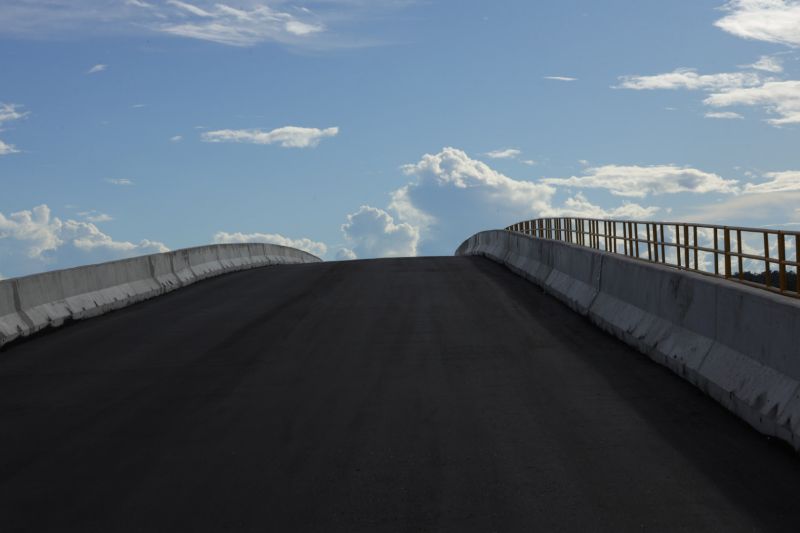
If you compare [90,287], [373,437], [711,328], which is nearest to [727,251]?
[711,328]

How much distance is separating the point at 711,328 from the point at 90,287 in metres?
12.4

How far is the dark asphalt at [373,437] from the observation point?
6344 mm

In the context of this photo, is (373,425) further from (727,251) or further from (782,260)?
(727,251)

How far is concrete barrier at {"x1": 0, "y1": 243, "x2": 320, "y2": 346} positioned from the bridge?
0.06 m

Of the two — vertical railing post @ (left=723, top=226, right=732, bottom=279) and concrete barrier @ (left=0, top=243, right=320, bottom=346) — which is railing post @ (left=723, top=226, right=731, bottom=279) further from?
concrete barrier @ (left=0, top=243, right=320, bottom=346)

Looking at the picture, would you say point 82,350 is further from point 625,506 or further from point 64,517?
point 625,506

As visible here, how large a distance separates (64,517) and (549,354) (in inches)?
285

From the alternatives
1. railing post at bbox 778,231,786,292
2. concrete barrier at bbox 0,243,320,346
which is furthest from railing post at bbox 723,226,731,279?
concrete barrier at bbox 0,243,320,346

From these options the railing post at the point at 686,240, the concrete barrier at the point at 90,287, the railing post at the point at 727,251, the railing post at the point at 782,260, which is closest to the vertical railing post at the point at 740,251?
the railing post at the point at 727,251

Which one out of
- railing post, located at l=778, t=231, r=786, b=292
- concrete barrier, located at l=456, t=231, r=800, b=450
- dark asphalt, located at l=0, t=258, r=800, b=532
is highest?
railing post, located at l=778, t=231, r=786, b=292

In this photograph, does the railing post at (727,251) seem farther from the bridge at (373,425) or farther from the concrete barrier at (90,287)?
the concrete barrier at (90,287)

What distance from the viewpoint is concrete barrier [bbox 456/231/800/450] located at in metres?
8.40

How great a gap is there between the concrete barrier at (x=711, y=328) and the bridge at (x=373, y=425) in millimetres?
98

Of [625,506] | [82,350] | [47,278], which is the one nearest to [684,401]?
[625,506]
